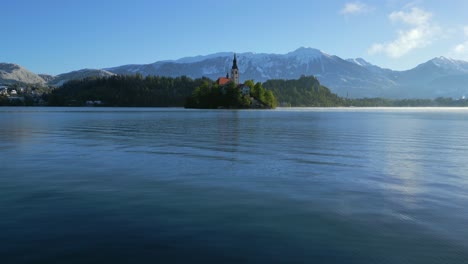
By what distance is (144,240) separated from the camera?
34.3 feet

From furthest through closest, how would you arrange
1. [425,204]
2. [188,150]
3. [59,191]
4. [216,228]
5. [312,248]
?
[188,150]
[59,191]
[425,204]
[216,228]
[312,248]

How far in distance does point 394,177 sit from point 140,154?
679 inches

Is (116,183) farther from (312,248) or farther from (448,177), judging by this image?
(448,177)

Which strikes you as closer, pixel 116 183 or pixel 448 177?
pixel 116 183

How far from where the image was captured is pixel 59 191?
1631cm

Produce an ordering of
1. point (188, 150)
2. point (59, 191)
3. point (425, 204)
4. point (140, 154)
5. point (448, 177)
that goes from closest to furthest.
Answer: point (425, 204), point (59, 191), point (448, 177), point (140, 154), point (188, 150)

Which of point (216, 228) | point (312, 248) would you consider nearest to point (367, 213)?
point (312, 248)

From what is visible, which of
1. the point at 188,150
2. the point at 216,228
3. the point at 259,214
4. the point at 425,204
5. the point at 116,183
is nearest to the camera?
the point at 216,228

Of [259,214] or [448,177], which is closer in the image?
[259,214]

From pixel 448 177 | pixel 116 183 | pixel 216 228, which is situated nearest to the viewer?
pixel 216 228

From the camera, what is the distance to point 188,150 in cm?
3122

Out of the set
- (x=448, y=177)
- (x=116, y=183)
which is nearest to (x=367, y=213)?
(x=448, y=177)

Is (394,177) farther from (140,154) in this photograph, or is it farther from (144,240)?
(140,154)

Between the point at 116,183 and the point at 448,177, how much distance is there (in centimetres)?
1636
